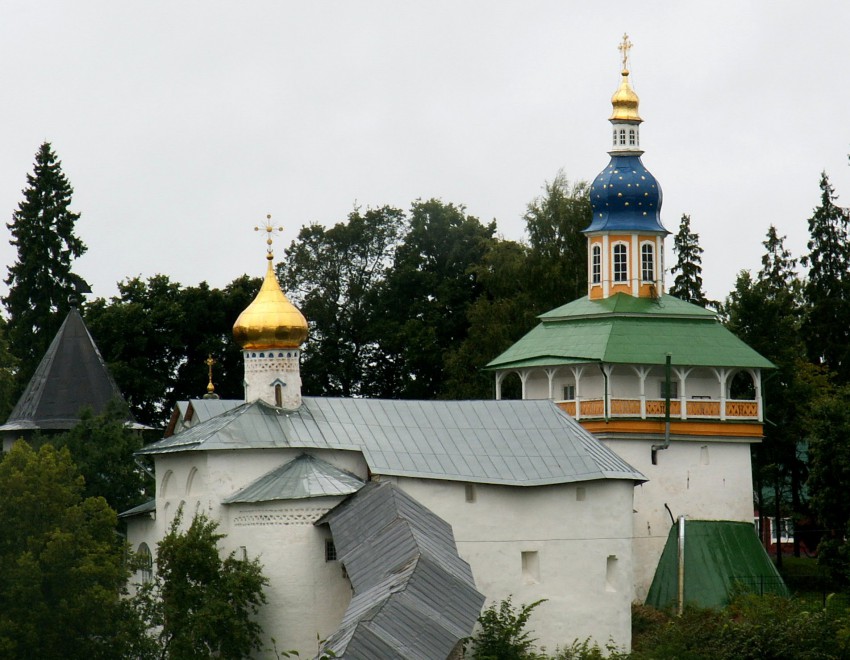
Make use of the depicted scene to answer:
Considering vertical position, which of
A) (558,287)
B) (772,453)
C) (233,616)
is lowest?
(233,616)

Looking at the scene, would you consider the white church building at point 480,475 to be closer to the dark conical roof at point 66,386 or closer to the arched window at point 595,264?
the arched window at point 595,264

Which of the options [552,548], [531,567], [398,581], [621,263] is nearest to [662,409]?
[621,263]

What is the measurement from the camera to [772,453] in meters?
49.8

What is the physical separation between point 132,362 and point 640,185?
15020 mm

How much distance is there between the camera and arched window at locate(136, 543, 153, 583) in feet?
116

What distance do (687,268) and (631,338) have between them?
1248cm

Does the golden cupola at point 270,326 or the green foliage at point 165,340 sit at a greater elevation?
the green foliage at point 165,340

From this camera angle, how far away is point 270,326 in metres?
37.1

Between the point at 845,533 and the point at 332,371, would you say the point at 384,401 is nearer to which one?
the point at 845,533

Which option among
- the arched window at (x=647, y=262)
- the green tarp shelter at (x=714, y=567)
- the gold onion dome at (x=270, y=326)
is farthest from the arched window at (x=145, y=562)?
the arched window at (x=647, y=262)

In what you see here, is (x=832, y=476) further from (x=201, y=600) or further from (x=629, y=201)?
(x=201, y=600)

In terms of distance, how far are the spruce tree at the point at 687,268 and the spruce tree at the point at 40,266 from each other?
49.1 feet

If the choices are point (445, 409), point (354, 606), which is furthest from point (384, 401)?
point (354, 606)

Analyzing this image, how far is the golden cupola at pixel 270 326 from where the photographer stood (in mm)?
37125
